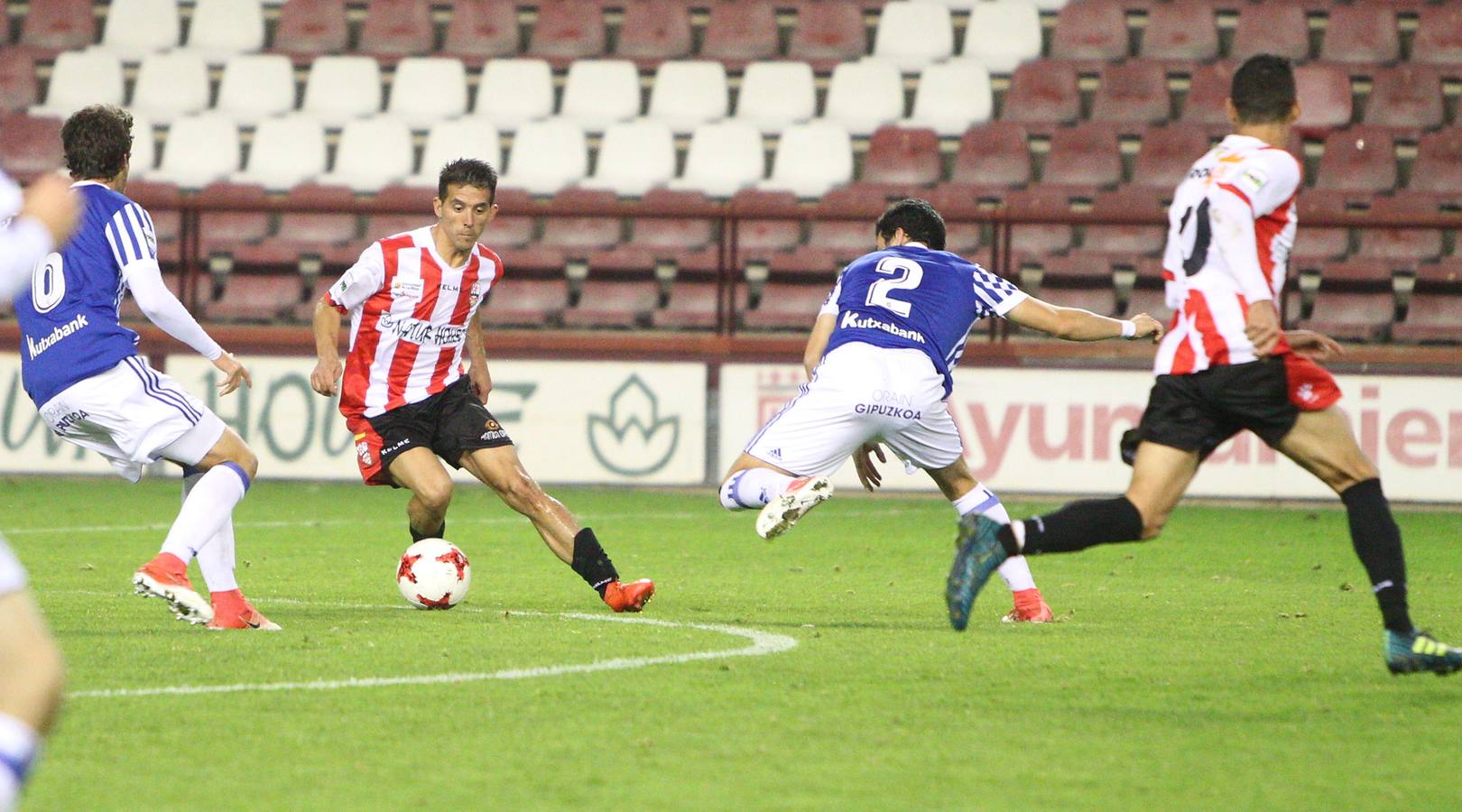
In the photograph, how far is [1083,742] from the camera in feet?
16.0

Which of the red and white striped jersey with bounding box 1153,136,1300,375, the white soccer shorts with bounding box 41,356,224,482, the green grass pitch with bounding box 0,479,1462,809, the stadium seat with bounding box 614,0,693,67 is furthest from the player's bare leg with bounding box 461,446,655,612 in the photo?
the stadium seat with bounding box 614,0,693,67

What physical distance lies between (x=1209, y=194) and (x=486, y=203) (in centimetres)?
306

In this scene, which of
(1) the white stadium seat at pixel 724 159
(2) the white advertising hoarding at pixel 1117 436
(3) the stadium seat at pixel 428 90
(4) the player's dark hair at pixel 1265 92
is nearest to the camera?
(4) the player's dark hair at pixel 1265 92

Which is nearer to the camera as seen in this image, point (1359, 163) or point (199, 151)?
point (1359, 163)

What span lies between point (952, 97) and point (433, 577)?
35.3ft

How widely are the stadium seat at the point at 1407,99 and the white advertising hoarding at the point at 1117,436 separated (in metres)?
4.26

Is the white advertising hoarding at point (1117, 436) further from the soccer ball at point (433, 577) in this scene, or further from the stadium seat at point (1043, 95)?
the soccer ball at point (433, 577)

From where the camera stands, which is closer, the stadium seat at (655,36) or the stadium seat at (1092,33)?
the stadium seat at (1092,33)

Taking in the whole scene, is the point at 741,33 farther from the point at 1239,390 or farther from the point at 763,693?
the point at 763,693

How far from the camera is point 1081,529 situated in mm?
5930

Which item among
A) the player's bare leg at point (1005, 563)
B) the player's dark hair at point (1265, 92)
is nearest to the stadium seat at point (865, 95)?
the player's bare leg at point (1005, 563)

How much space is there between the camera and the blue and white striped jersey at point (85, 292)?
6648 mm

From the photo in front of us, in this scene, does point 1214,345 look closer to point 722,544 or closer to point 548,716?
point 548,716

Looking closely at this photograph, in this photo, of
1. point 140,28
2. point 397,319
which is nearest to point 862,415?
point 397,319
